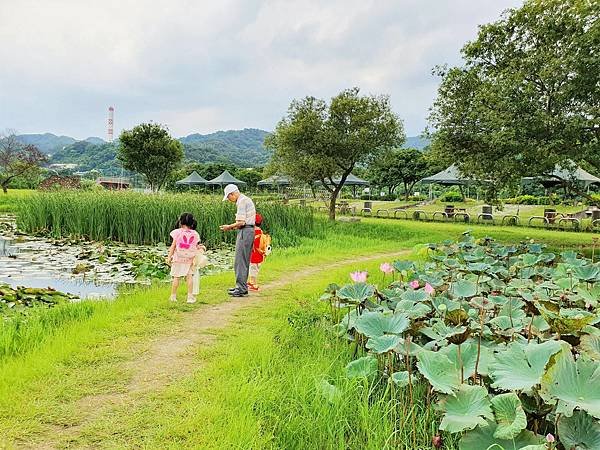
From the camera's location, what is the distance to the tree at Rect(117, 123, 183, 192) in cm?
3142

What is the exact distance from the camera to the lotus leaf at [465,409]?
2.03m

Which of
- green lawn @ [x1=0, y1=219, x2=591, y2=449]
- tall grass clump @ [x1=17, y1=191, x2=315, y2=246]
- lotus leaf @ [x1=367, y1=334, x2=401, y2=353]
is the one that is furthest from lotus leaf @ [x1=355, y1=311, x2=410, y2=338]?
tall grass clump @ [x1=17, y1=191, x2=315, y2=246]

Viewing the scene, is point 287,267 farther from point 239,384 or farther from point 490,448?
point 490,448

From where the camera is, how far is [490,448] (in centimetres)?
205

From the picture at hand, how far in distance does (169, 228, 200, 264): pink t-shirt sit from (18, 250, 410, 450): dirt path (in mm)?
621

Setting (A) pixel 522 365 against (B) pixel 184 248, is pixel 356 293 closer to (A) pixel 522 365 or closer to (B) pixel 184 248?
(A) pixel 522 365

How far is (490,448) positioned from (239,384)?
174cm

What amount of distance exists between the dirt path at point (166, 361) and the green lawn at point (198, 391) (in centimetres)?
2

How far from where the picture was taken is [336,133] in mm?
17281

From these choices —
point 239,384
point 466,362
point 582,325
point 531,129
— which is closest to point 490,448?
point 466,362

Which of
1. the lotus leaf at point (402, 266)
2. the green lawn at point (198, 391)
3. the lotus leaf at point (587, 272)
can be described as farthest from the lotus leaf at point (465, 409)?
the lotus leaf at point (587, 272)

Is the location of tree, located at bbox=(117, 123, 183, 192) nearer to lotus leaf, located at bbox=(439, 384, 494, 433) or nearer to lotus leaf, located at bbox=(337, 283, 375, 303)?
A: lotus leaf, located at bbox=(337, 283, 375, 303)

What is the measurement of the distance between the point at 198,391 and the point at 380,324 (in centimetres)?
132

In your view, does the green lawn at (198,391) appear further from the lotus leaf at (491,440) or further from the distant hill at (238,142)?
the distant hill at (238,142)
